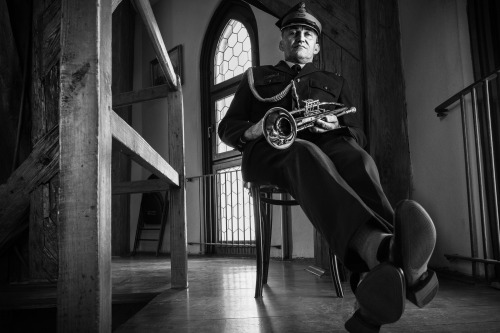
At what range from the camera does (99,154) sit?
1030 mm

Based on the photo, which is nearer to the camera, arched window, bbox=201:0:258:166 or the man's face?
the man's face

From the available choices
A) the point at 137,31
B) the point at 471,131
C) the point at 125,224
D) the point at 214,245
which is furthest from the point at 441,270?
the point at 137,31

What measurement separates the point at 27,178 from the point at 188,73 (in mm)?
4105

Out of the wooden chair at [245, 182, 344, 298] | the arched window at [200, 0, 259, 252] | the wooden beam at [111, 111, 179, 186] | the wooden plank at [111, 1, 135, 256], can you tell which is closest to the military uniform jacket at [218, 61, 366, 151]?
the wooden chair at [245, 182, 344, 298]

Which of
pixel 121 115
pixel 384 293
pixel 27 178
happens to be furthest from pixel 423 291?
pixel 121 115

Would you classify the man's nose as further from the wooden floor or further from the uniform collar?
the wooden floor

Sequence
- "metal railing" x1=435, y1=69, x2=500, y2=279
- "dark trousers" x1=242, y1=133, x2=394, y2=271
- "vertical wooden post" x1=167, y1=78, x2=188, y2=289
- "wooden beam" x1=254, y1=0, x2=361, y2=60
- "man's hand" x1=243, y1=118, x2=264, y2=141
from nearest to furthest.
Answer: "dark trousers" x1=242, y1=133, x2=394, y2=271
"man's hand" x1=243, y1=118, x2=264, y2=141
"metal railing" x1=435, y1=69, x2=500, y2=279
"vertical wooden post" x1=167, y1=78, x2=188, y2=289
"wooden beam" x1=254, y1=0, x2=361, y2=60

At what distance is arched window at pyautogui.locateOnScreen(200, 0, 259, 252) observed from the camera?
18.5ft

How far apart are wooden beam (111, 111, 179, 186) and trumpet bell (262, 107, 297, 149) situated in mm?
422

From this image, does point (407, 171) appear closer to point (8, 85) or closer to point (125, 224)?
point (8, 85)

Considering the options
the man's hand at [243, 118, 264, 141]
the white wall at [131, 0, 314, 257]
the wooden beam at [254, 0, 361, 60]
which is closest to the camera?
the man's hand at [243, 118, 264, 141]

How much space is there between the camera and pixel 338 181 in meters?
1.38

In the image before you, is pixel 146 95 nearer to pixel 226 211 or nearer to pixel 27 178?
pixel 27 178

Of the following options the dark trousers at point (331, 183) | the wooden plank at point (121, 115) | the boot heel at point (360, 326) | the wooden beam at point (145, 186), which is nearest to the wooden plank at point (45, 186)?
the wooden beam at point (145, 186)
